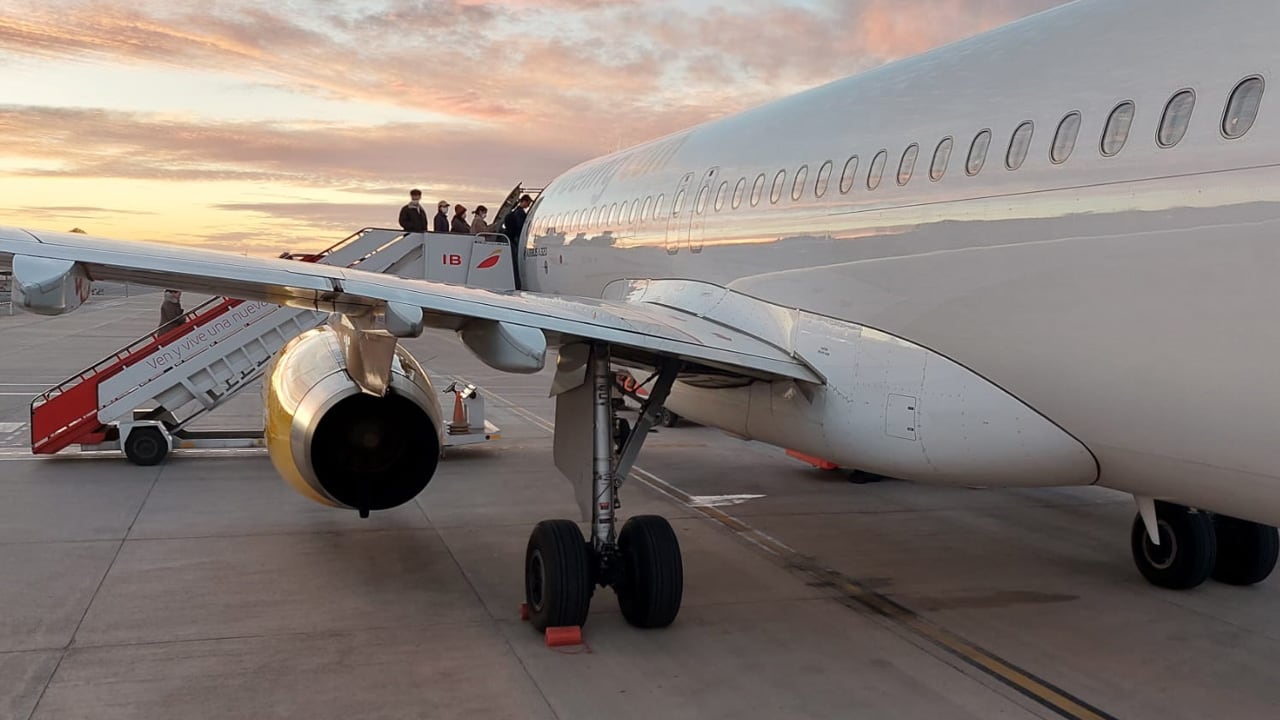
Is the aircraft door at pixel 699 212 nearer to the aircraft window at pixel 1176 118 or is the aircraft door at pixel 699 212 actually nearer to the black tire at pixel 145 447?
the aircraft window at pixel 1176 118

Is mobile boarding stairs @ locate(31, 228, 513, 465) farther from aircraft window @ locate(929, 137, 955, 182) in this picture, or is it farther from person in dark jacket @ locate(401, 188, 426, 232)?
aircraft window @ locate(929, 137, 955, 182)

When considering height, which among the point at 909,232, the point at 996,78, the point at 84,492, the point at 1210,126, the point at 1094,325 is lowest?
the point at 84,492

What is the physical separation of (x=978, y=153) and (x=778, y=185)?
7.08 feet

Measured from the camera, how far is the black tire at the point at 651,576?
675 cm

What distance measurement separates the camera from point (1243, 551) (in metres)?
8.03

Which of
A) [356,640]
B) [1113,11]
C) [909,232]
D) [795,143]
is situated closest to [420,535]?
[356,640]

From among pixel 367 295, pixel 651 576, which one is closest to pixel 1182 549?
pixel 651 576

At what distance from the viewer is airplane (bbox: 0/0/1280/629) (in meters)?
4.56

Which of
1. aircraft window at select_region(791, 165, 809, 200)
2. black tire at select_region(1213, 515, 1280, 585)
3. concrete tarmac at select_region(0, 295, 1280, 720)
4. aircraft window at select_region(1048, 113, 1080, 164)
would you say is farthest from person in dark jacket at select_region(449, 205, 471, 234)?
aircraft window at select_region(1048, 113, 1080, 164)

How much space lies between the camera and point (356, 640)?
258 inches

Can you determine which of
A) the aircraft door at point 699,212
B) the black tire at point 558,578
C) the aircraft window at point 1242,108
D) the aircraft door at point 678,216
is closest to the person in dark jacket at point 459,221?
the aircraft door at point 678,216

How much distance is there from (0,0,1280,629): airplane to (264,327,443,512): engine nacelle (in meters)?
0.02

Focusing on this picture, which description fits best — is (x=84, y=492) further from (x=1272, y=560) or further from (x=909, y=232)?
(x=1272, y=560)

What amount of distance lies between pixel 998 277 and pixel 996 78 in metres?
1.23
